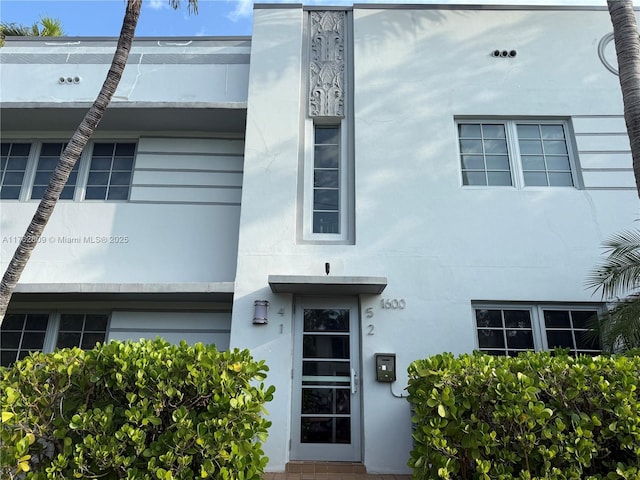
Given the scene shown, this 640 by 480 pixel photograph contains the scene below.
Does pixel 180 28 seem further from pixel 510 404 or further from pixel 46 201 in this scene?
pixel 510 404

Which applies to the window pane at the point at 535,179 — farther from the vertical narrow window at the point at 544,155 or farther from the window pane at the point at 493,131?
the window pane at the point at 493,131

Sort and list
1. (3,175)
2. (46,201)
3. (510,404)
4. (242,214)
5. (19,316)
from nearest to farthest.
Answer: (510,404) → (46,201) → (242,214) → (19,316) → (3,175)

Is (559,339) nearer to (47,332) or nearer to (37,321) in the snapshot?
(47,332)

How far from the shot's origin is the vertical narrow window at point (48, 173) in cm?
741

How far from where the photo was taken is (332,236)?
6.55m

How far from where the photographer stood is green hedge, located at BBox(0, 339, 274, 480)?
3.70 meters

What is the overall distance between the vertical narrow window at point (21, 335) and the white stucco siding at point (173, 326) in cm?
125

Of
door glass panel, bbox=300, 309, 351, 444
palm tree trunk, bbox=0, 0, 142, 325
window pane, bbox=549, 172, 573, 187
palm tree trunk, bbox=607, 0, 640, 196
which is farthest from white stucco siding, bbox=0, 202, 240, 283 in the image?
palm tree trunk, bbox=607, 0, 640, 196

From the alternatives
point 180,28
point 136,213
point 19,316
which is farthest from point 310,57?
point 19,316

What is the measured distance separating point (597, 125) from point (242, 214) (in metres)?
6.09

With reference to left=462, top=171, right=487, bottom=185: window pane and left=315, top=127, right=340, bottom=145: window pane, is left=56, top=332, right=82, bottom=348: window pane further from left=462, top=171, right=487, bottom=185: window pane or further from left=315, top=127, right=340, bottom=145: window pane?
left=462, top=171, right=487, bottom=185: window pane

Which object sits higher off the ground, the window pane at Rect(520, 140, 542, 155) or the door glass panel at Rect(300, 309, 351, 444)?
the window pane at Rect(520, 140, 542, 155)

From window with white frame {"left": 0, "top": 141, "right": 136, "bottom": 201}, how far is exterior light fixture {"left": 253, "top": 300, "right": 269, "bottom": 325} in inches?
133

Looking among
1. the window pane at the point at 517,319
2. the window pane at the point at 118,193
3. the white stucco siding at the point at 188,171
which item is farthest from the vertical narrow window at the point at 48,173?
the window pane at the point at 517,319
